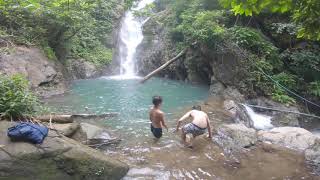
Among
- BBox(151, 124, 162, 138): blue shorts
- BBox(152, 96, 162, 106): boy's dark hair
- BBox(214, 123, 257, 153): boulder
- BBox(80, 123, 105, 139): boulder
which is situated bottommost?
BBox(214, 123, 257, 153): boulder

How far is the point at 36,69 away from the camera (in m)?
15.8

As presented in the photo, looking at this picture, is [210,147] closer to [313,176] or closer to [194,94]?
[313,176]

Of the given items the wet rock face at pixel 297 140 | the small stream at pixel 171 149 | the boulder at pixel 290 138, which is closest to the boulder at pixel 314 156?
the wet rock face at pixel 297 140

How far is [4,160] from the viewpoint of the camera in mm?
5301

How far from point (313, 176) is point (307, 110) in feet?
22.0

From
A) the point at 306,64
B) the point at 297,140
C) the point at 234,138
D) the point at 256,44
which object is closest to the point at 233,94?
the point at 256,44

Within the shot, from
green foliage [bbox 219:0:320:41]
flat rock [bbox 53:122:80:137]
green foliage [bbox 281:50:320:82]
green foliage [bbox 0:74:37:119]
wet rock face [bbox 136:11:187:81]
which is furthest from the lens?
wet rock face [bbox 136:11:187:81]

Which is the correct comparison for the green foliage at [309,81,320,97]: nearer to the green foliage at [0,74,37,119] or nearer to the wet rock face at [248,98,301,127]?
the wet rock face at [248,98,301,127]

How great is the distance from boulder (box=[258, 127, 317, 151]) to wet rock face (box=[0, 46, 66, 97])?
389 inches

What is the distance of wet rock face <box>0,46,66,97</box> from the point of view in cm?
1469

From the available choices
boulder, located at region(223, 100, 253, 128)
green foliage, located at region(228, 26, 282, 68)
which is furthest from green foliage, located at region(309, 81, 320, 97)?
boulder, located at region(223, 100, 253, 128)

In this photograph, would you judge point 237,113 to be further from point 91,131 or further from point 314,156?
point 91,131

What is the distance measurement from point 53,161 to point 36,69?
11.0 metres


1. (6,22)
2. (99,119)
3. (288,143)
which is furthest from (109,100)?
(288,143)
